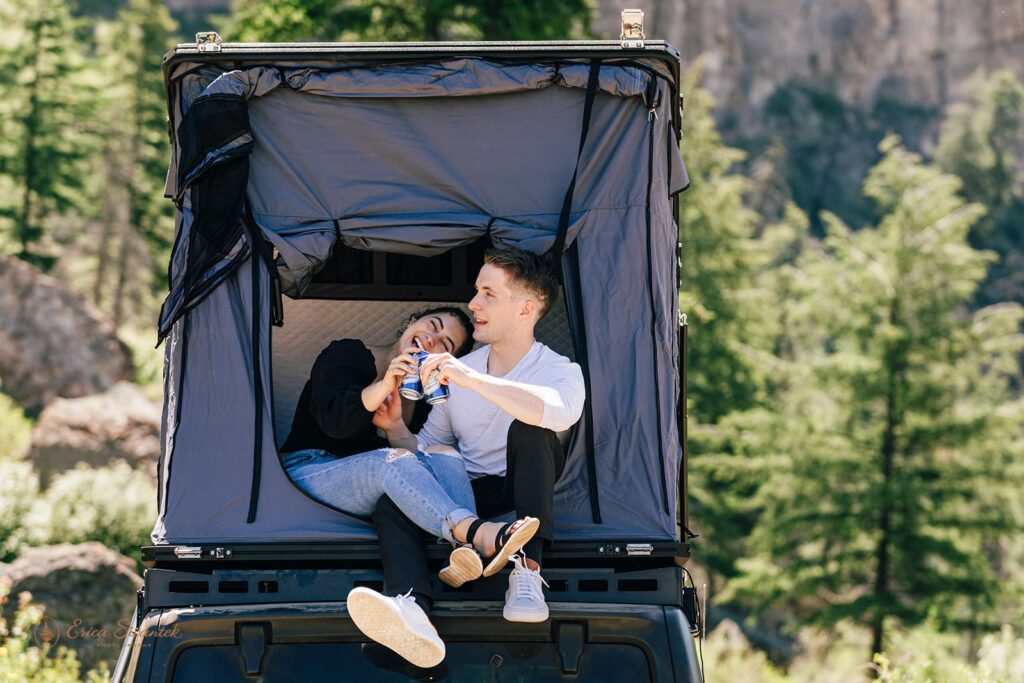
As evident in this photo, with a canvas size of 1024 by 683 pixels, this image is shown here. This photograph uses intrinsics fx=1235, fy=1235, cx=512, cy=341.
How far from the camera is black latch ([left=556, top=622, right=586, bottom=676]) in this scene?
3592mm

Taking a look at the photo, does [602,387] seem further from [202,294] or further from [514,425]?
[202,294]

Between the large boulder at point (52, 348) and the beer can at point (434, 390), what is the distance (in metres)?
14.4

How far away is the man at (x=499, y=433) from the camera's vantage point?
3.46 meters

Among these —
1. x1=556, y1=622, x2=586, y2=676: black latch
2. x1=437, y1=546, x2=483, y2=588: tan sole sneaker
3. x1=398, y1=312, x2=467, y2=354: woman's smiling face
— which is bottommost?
x1=556, y1=622, x2=586, y2=676: black latch

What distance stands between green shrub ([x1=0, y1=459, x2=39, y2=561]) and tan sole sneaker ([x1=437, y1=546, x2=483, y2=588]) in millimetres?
7709

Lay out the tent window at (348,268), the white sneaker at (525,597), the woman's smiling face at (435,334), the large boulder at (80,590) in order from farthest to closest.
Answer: the large boulder at (80,590) < the tent window at (348,268) < the woman's smiling face at (435,334) < the white sneaker at (525,597)

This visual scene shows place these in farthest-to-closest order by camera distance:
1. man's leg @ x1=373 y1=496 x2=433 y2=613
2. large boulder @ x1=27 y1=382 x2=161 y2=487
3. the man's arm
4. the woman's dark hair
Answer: large boulder @ x1=27 y1=382 x2=161 y2=487 < the woman's dark hair < the man's arm < man's leg @ x1=373 y1=496 x2=433 y2=613

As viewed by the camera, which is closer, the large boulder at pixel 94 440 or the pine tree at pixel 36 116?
the large boulder at pixel 94 440

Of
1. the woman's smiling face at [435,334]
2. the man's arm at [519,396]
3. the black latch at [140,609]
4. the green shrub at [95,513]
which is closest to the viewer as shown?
the black latch at [140,609]

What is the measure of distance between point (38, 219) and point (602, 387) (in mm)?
22040

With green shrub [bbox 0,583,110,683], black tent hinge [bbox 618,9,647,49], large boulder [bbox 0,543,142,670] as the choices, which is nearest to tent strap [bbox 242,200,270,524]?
black tent hinge [bbox 618,9,647,49]

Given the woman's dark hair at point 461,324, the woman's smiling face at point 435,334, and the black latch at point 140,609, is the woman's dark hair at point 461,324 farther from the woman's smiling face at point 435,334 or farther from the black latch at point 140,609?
the black latch at point 140,609

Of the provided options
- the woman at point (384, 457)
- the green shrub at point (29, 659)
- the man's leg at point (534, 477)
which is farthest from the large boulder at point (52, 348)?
the man's leg at point (534, 477)

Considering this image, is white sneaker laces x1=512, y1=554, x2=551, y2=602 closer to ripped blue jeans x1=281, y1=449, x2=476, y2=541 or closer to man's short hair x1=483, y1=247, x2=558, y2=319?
ripped blue jeans x1=281, y1=449, x2=476, y2=541
